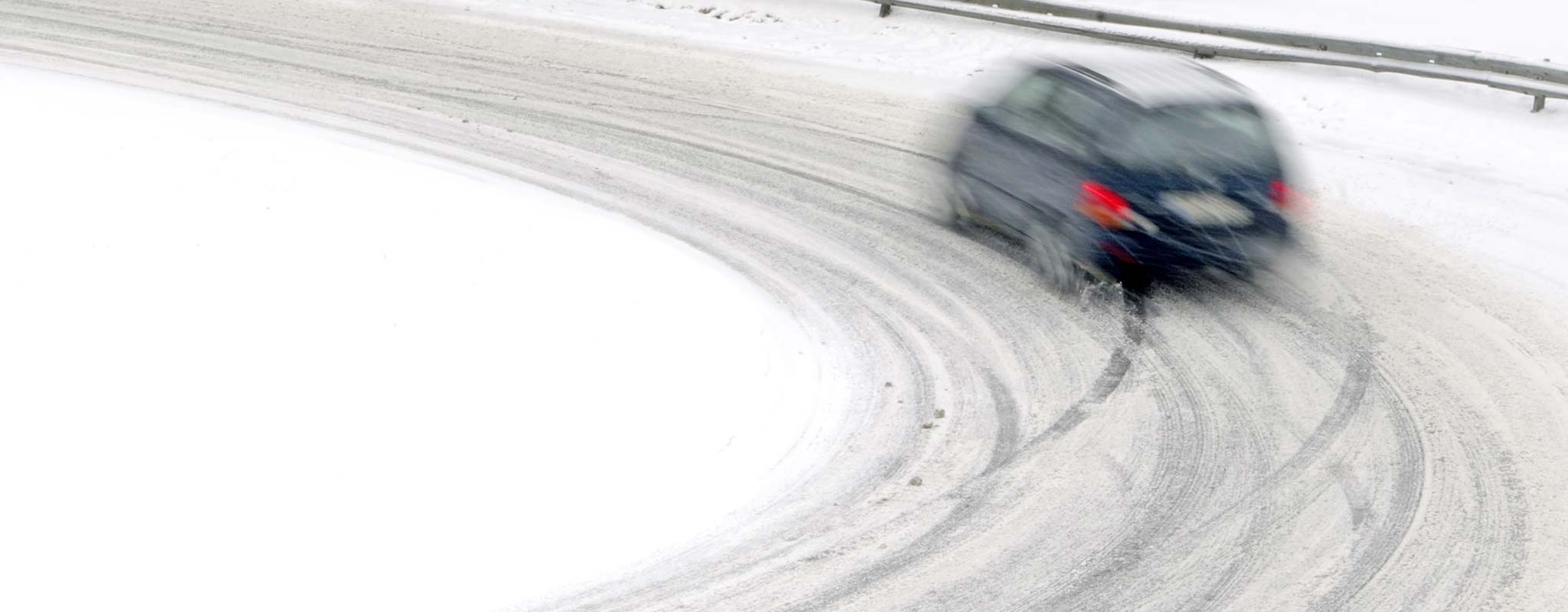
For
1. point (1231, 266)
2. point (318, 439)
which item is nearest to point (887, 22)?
point (1231, 266)

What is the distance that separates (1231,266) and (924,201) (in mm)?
3320

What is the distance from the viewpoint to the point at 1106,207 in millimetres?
9367

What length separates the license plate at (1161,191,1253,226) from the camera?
922cm

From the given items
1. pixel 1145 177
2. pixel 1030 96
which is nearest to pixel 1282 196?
pixel 1145 177

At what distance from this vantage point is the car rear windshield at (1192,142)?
933 cm

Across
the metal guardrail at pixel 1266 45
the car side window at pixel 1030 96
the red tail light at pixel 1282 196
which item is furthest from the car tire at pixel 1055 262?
the metal guardrail at pixel 1266 45

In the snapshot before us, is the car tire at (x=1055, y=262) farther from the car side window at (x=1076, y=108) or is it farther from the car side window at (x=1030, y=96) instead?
the car side window at (x=1030, y=96)

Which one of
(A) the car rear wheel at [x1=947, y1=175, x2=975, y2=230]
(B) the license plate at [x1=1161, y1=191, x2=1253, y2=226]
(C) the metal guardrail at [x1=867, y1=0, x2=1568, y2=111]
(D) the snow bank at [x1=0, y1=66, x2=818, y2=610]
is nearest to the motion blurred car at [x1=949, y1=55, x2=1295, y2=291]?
(B) the license plate at [x1=1161, y1=191, x2=1253, y2=226]

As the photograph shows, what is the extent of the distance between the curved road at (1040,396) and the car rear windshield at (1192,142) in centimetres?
102

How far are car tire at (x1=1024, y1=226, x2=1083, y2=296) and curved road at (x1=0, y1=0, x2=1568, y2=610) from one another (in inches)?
6.5

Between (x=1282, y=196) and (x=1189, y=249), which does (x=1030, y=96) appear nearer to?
(x=1189, y=249)

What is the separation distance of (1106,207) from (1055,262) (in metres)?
0.72

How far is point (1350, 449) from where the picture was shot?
7500mm

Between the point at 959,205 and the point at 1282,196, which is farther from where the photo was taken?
the point at 959,205
